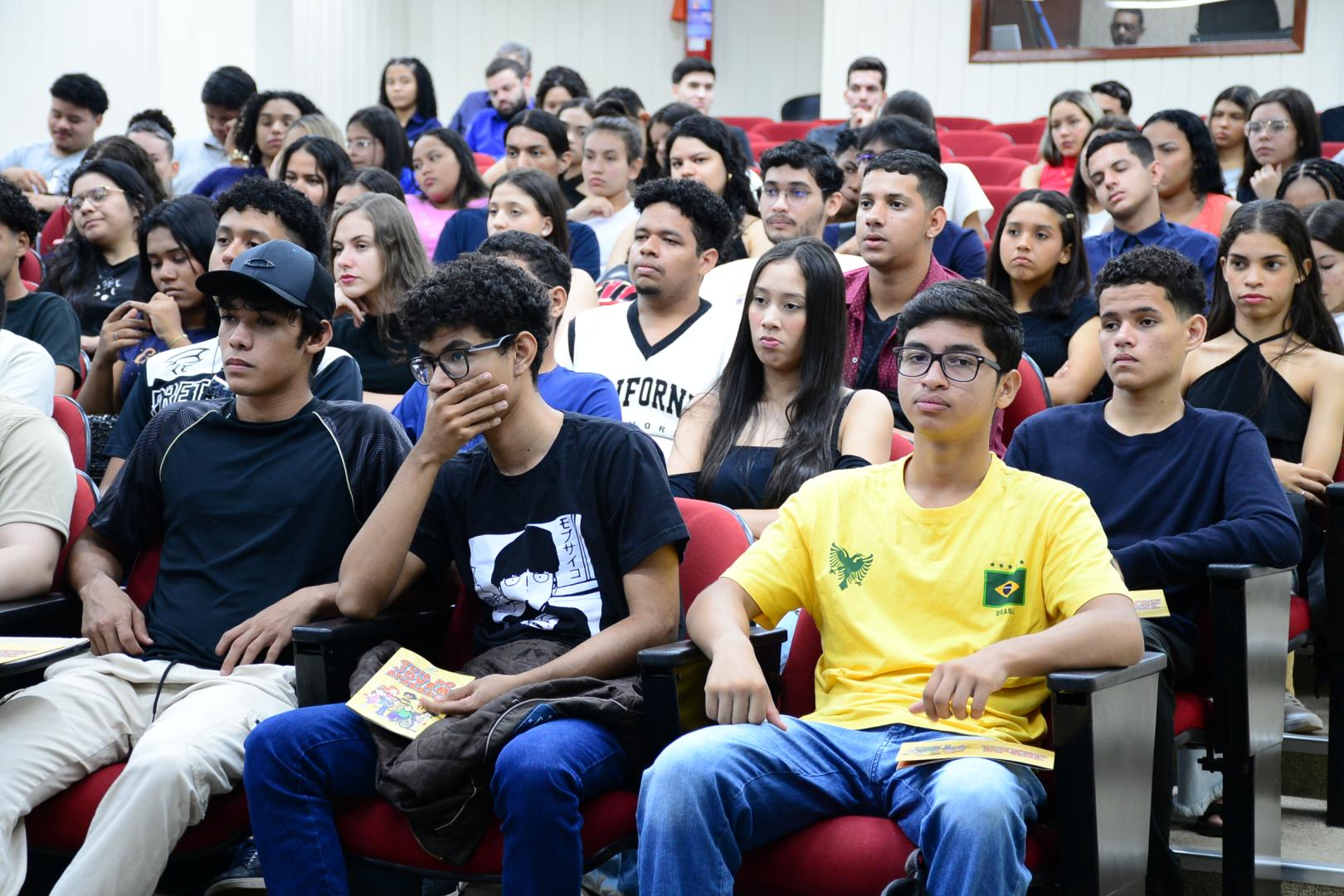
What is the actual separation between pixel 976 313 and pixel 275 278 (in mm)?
1231

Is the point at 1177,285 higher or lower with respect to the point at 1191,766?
higher

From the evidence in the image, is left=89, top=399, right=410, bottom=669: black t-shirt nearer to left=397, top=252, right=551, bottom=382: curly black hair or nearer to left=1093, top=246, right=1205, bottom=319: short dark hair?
left=397, top=252, right=551, bottom=382: curly black hair

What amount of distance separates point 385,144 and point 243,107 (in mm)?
1013

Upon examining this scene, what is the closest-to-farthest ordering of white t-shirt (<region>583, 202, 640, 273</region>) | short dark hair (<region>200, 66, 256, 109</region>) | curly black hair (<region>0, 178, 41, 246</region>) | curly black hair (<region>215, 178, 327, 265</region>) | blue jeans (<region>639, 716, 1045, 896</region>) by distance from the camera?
blue jeans (<region>639, 716, 1045, 896</region>)
curly black hair (<region>215, 178, 327, 265</region>)
curly black hair (<region>0, 178, 41, 246</region>)
white t-shirt (<region>583, 202, 640, 273</region>)
short dark hair (<region>200, 66, 256, 109</region>)

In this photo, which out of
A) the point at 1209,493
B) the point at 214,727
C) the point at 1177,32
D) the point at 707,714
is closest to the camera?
the point at 707,714

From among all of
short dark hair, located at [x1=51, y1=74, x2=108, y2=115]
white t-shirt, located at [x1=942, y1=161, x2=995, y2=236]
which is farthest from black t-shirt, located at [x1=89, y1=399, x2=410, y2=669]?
short dark hair, located at [x1=51, y1=74, x2=108, y2=115]

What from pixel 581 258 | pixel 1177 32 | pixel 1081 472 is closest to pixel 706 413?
pixel 1081 472

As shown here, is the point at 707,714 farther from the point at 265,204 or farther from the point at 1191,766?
the point at 265,204

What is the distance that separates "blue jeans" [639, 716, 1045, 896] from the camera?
175 centimetres

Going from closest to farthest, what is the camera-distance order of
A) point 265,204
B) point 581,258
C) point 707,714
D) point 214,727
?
point 707,714 < point 214,727 < point 265,204 < point 581,258

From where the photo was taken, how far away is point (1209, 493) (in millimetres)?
2566

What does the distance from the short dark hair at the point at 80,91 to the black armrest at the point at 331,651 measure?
16.1 ft

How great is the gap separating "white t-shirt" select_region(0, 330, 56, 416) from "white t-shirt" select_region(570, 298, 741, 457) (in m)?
1.19

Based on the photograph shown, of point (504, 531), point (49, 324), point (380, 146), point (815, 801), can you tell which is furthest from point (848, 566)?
point (380, 146)
